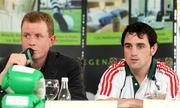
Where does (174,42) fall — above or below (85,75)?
above

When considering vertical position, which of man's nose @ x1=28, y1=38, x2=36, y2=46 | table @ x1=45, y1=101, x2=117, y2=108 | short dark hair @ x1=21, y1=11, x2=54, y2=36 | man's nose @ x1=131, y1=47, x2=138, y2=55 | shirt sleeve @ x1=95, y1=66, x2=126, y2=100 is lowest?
shirt sleeve @ x1=95, y1=66, x2=126, y2=100

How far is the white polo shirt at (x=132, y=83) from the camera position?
1.95m

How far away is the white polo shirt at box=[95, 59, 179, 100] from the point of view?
195 cm

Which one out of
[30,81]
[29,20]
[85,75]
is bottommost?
[85,75]

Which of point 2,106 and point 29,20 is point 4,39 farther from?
point 2,106

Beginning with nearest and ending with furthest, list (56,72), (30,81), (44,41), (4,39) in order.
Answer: (30,81) < (44,41) < (56,72) < (4,39)

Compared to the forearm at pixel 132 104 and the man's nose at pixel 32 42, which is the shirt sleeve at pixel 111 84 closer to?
the man's nose at pixel 32 42

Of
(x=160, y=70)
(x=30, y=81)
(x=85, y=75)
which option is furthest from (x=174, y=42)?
(x=30, y=81)

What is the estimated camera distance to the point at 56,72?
77.5 inches

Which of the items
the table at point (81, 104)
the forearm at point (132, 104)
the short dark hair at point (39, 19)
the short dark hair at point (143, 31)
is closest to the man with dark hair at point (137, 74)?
the short dark hair at point (143, 31)

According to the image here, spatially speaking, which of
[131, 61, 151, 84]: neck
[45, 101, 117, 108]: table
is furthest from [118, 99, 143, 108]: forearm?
[131, 61, 151, 84]: neck

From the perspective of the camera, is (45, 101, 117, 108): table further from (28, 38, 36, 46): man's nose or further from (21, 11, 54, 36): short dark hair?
(21, 11, 54, 36): short dark hair

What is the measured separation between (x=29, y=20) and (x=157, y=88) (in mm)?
752

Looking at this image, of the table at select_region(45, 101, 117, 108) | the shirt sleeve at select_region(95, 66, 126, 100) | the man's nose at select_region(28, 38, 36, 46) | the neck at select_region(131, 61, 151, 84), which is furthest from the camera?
the neck at select_region(131, 61, 151, 84)
